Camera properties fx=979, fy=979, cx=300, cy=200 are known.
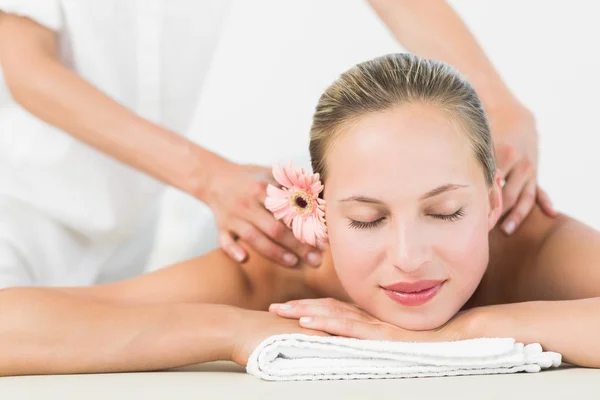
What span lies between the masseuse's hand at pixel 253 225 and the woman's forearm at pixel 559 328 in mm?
501

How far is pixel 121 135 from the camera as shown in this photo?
7.11ft

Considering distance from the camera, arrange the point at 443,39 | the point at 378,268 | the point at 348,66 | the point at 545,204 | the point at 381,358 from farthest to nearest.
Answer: the point at 348,66, the point at 443,39, the point at 545,204, the point at 378,268, the point at 381,358

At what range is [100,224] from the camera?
248 centimetres

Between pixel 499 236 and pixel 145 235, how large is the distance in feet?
3.38

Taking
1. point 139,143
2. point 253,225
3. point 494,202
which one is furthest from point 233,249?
point 494,202

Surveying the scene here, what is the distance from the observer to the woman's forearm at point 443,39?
86.7 inches

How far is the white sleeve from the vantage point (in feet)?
7.43

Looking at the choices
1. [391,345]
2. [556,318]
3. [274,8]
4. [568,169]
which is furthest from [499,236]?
[274,8]

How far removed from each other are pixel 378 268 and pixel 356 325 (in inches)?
4.1

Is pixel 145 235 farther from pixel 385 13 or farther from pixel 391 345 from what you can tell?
pixel 391 345

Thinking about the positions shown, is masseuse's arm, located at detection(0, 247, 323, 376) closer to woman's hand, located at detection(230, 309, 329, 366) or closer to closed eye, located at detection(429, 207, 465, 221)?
woman's hand, located at detection(230, 309, 329, 366)

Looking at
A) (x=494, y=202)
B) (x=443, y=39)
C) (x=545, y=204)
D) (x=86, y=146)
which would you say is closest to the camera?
(x=494, y=202)

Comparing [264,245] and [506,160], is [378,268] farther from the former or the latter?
[506,160]

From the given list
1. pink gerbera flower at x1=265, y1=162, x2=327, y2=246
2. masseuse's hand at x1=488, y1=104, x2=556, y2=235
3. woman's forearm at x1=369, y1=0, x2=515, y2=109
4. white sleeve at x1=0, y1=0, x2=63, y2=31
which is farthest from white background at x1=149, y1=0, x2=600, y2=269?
pink gerbera flower at x1=265, y1=162, x2=327, y2=246
